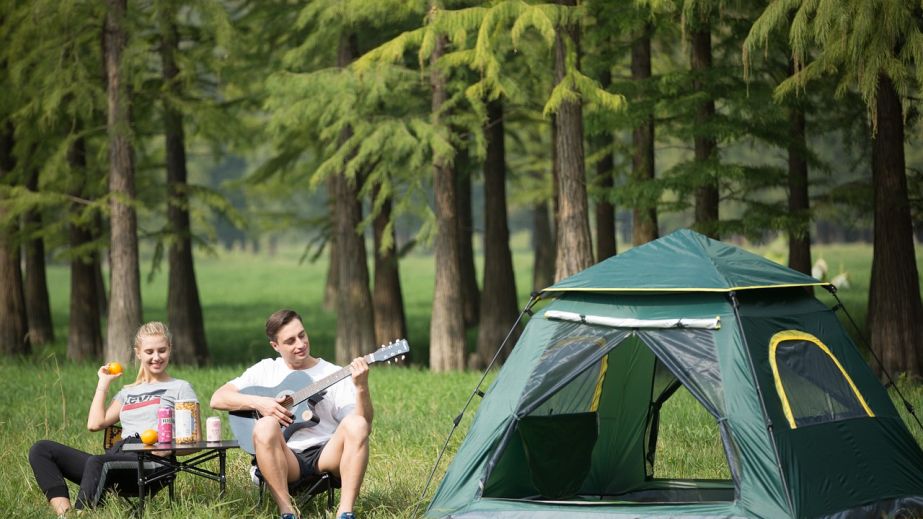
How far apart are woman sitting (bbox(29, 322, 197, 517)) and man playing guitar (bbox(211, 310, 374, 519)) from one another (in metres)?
0.46

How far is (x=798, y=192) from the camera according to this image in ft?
53.4

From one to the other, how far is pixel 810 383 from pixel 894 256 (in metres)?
7.26

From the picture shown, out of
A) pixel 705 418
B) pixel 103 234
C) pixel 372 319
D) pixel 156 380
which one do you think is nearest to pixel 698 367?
pixel 156 380

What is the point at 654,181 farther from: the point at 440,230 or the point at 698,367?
the point at 698,367

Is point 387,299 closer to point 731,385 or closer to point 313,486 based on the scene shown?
point 313,486

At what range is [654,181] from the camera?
577 inches

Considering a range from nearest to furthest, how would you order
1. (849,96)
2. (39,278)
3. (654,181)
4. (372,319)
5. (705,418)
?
(705,418), (654,181), (849,96), (372,319), (39,278)

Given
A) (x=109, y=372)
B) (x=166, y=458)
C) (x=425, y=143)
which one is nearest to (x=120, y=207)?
(x=425, y=143)

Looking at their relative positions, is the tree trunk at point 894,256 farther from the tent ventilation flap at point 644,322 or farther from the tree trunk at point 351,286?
the tree trunk at point 351,286

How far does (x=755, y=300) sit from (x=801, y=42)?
15.5 ft

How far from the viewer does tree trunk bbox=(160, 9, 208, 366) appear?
1866cm

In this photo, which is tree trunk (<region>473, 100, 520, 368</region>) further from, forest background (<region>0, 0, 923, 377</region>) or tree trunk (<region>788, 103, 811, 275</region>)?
tree trunk (<region>788, 103, 811, 275</region>)

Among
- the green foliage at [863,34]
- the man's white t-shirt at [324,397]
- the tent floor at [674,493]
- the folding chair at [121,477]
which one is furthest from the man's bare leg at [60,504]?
the green foliage at [863,34]

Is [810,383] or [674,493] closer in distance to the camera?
[810,383]
